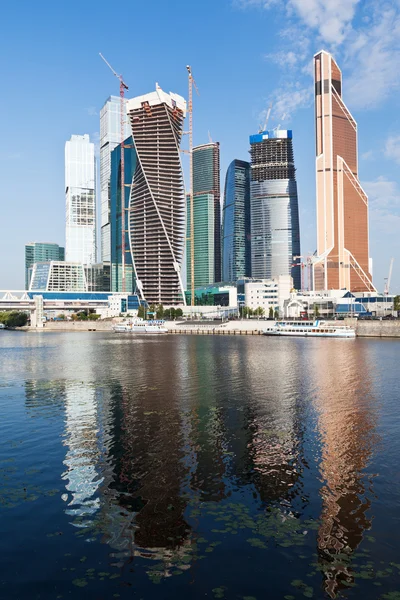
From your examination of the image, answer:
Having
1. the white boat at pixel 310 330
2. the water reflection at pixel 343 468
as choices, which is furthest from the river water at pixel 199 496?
the white boat at pixel 310 330

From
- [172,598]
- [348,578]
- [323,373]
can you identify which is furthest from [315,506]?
[323,373]

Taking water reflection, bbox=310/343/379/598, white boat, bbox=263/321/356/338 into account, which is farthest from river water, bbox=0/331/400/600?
white boat, bbox=263/321/356/338

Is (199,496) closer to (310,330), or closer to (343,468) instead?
(343,468)

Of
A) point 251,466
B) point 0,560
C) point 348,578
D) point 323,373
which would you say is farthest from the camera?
point 323,373

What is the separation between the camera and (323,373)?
67688mm

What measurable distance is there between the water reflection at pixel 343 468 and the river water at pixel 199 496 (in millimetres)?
92

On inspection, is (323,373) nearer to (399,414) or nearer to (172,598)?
(399,414)

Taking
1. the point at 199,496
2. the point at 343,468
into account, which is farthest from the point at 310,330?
the point at 199,496

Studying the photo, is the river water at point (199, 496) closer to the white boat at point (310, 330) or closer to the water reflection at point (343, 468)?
the water reflection at point (343, 468)

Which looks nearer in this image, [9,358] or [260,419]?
[260,419]

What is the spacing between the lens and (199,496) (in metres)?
23.3

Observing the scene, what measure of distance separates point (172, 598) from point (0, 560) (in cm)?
674

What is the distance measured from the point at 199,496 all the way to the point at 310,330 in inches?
5715

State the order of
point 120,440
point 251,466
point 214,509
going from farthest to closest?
1. point 120,440
2. point 251,466
3. point 214,509
